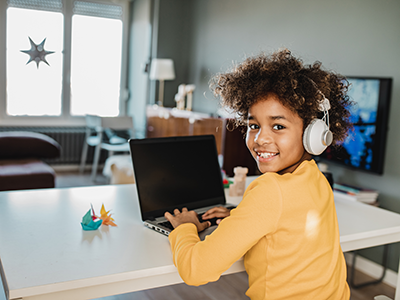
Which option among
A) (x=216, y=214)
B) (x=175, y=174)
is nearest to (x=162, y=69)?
(x=175, y=174)

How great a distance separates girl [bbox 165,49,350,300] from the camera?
2.94 feet

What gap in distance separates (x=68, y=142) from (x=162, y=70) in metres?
1.73

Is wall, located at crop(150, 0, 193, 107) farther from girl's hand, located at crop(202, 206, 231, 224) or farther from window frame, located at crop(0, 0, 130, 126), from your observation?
girl's hand, located at crop(202, 206, 231, 224)

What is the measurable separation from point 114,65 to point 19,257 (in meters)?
5.10

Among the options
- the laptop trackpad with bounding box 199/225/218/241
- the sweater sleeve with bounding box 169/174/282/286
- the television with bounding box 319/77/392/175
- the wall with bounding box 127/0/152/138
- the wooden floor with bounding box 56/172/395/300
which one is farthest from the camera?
the wall with bounding box 127/0/152/138

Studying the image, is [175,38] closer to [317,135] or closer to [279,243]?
[317,135]

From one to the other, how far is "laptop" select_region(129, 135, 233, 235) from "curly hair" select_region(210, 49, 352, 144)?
0.36 metres

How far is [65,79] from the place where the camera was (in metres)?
5.45

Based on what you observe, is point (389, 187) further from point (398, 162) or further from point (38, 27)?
point (38, 27)

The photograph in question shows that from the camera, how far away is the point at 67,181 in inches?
189

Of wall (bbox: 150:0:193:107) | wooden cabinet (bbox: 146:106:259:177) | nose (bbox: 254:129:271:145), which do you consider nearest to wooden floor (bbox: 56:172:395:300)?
wooden cabinet (bbox: 146:106:259:177)

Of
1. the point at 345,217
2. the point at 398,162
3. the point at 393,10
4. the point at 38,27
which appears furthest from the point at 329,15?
the point at 38,27

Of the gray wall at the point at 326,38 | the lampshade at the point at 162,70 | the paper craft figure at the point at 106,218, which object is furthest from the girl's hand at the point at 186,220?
the lampshade at the point at 162,70

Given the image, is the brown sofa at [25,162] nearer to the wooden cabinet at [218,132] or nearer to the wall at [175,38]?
the wooden cabinet at [218,132]
